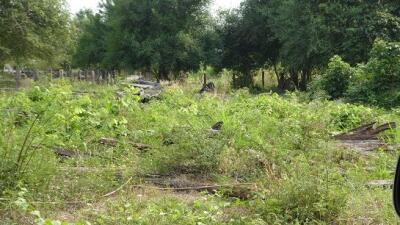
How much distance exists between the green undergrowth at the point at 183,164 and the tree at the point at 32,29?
13670 millimetres

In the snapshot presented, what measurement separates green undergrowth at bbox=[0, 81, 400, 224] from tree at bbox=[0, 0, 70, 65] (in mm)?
13670

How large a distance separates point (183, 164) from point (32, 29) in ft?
64.4

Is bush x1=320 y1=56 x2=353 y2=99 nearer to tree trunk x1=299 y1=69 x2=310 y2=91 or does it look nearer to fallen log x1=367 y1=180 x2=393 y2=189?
fallen log x1=367 y1=180 x2=393 y2=189

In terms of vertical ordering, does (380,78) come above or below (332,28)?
below

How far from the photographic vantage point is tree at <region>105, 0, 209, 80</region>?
3144cm

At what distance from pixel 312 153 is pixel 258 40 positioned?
2730cm

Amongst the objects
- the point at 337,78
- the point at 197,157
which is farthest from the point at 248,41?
the point at 197,157

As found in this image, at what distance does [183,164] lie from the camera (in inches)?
283

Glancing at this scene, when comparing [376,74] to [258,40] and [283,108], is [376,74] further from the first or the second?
[258,40]

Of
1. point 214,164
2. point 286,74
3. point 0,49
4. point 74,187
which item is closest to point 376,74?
point 214,164

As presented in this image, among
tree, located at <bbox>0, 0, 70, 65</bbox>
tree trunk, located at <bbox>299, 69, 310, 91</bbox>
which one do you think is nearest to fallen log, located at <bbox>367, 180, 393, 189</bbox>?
tree, located at <bbox>0, 0, 70, 65</bbox>

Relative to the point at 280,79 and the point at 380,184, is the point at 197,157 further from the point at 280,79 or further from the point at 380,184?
the point at 280,79

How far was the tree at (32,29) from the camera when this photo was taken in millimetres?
23359

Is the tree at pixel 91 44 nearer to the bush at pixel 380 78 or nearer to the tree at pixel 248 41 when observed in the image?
the tree at pixel 248 41
